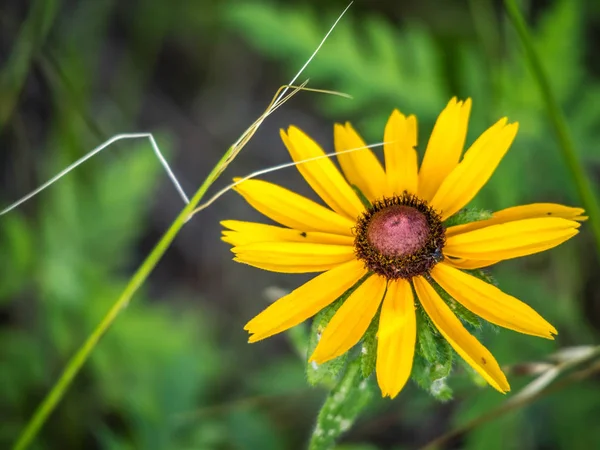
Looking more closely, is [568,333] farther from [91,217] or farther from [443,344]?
[91,217]

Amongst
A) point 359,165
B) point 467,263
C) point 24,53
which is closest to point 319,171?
point 359,165

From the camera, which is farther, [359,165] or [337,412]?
[359,165]

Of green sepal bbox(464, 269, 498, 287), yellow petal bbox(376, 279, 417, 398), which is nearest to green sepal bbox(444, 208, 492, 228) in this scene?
green sepal bbox(464, 269, 498, 287)

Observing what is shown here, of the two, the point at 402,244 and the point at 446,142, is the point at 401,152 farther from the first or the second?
the point at 402,244

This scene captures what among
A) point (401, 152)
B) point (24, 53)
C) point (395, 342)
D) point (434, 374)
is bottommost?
point (434, 374)

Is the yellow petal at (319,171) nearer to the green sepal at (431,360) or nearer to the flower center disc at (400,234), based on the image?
the flower center disc at (400,234)

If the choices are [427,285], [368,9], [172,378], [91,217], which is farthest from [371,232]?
[368,9]

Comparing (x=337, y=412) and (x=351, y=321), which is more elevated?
(x=351, y=321)
